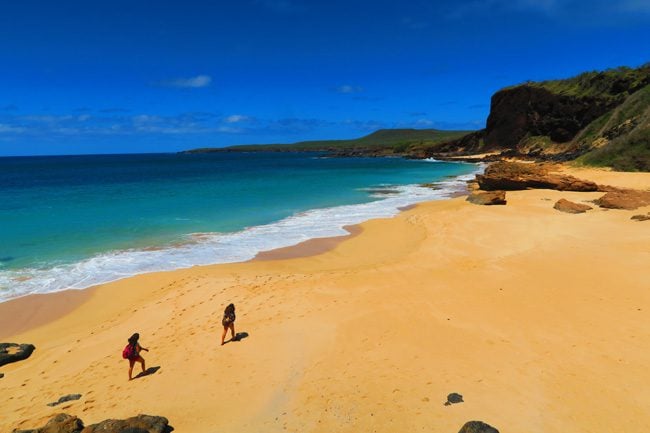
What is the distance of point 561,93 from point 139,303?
73.3m

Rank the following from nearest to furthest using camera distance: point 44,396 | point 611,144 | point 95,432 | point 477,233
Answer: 1. point 95,432
2. point 44,396
3. point 477,233
4. point 611,144

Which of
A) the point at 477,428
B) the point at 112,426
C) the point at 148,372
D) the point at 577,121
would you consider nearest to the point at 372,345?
the point at 477,428

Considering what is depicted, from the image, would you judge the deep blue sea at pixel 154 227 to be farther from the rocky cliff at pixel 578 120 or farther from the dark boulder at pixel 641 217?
the rocky cliff at pixel 578 120

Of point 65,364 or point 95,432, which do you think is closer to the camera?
point 95,432

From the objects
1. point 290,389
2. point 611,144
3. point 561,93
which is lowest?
point 290,389

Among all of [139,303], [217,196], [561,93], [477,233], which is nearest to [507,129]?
[561,93]

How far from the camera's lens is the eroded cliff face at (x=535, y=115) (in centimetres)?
5941

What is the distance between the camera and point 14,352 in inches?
344

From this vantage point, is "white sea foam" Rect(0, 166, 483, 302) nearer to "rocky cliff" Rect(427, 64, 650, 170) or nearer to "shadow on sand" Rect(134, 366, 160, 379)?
"shadow on sand" Rect(134, 366, 160, 379)

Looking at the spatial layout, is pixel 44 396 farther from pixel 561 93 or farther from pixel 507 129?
pixel 507 129

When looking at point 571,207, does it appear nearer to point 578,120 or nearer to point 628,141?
point 628,141

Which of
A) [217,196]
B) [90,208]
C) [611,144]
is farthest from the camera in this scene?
[217,196]

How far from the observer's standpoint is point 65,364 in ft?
27.5

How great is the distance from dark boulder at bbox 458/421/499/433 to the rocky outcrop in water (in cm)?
402
